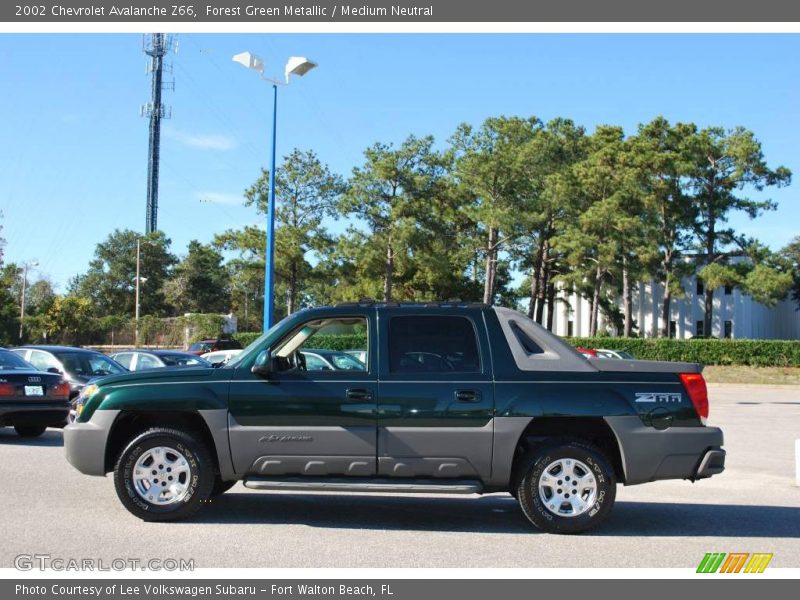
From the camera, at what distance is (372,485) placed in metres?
7.36

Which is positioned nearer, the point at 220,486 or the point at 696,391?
the point at 696,391

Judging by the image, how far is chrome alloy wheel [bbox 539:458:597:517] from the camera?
7.44 meters

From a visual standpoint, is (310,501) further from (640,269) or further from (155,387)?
(640,269)

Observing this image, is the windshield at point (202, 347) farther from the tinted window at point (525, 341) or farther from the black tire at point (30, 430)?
the tinted window at point (525, 341)

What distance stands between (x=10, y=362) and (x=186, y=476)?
8.29 m

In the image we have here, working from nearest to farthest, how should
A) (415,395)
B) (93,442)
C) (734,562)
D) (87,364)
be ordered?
(734,562) < (415,395) < (93,442) < (87,364)

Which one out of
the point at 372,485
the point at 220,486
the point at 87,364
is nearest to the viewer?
the point at 372,485

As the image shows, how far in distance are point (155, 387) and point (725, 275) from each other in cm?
4566

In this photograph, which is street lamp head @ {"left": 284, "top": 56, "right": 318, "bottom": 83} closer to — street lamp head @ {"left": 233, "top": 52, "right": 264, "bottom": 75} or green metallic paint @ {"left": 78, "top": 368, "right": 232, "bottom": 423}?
street lamp head @ {"left": 233, "top": 52, "right": 264, "bottom": 75}

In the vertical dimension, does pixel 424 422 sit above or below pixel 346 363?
below

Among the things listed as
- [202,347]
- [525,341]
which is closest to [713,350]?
[202,347]

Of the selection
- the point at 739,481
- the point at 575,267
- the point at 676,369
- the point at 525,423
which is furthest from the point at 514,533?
the point at 575,267

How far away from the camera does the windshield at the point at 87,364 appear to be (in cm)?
1617

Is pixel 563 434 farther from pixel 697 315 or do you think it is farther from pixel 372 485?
pixel 697 315
